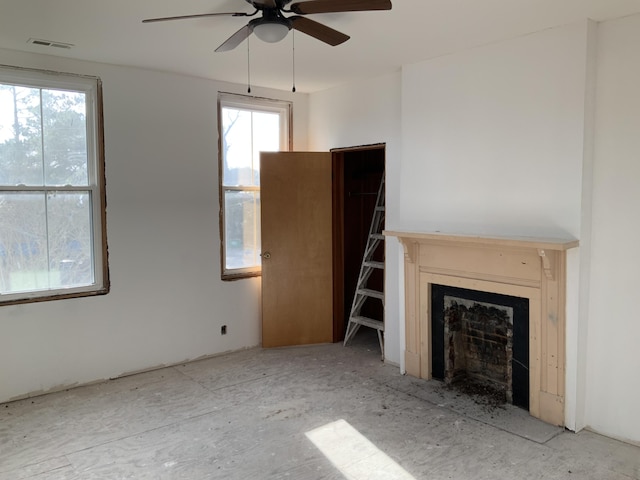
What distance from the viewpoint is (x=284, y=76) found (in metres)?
4.71

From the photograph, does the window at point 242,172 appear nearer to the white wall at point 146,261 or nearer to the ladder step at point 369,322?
the white wall at point 146,261

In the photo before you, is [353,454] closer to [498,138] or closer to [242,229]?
[498,138]

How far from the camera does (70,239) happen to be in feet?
13.6

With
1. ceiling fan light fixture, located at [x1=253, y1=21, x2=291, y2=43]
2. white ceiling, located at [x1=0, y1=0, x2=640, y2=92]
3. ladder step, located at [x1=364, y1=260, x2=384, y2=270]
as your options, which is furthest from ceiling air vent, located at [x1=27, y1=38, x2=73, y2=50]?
ladder step, located at [x1=364, y1=260, x2=384, y2=270]

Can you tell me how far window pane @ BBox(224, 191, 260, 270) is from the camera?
5105 millimetres

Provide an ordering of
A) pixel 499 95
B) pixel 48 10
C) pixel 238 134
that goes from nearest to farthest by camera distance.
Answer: pixel 48 10 < pixel 499 95 < pixel 238 134

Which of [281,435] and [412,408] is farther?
[412,408]

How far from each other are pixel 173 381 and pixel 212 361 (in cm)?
59

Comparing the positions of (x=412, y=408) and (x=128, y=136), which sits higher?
(x=128, y=136)

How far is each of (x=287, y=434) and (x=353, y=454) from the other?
0.51 meters

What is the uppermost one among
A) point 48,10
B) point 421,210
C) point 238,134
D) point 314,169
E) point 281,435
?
point 48,10

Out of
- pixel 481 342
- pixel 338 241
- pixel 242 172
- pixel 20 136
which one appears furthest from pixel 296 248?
pixel 20 136

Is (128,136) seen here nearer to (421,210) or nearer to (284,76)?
(284,76)

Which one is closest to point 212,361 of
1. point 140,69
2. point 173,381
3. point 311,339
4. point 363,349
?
point 173,381
